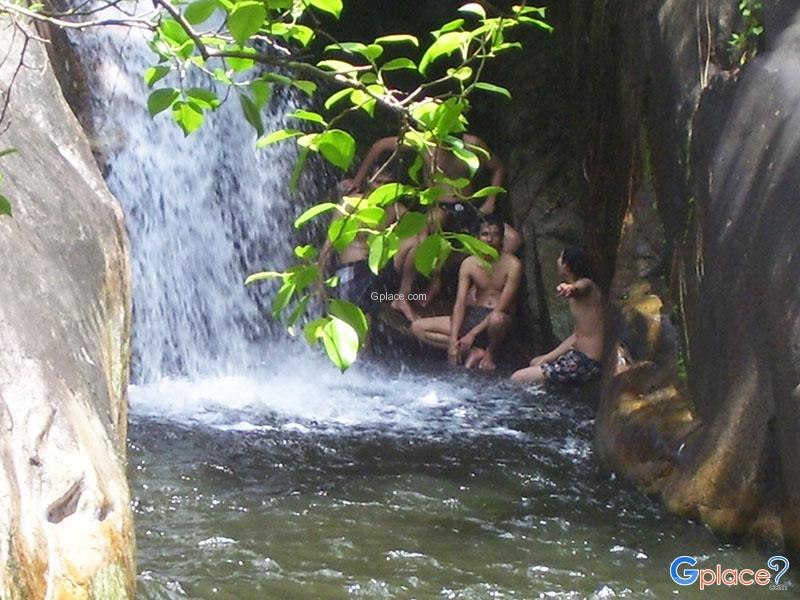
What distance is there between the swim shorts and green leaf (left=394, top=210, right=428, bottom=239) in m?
6.60

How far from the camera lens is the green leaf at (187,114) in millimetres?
2000

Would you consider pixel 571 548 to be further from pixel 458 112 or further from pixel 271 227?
pixel 271 227

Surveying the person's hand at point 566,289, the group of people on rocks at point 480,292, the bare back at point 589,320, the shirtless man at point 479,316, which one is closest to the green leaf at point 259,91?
the group of people on rocks at point 480,292

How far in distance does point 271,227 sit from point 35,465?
8.06 meters

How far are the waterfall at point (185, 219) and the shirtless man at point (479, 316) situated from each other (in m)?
1.48

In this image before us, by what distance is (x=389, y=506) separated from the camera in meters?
5.35

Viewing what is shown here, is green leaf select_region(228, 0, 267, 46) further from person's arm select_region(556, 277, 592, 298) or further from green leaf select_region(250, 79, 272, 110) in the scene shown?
person's arm select_region(556, 277, 592, 298)

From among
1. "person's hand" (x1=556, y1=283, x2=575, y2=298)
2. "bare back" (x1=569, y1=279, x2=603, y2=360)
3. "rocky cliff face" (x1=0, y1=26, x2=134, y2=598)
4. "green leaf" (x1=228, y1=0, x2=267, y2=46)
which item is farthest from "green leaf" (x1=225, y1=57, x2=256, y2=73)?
"bare back" (x1=569, y1=279, x2=603, y2=360)

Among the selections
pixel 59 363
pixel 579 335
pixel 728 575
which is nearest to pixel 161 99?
pixel 59 363

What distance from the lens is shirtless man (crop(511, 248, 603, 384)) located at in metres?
8.33

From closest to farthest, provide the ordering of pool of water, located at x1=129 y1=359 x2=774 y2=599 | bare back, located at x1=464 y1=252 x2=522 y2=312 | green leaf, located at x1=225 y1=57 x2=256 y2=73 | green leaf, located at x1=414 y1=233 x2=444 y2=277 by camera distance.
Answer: green leaf, located at x1=414 y1=233 x2=444 y2=277 → green leaf, located at x1=225 y1=57 x2=256 y2=73 → pool of water, located at x1=129 y1=359 x2=774 y2=599 → bare back, located at x1=464 y1=252 x2=522 y2=312

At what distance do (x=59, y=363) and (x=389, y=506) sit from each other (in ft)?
8.16

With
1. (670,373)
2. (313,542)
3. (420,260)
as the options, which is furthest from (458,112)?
(670,373)

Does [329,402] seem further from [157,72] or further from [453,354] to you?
[157,72]
